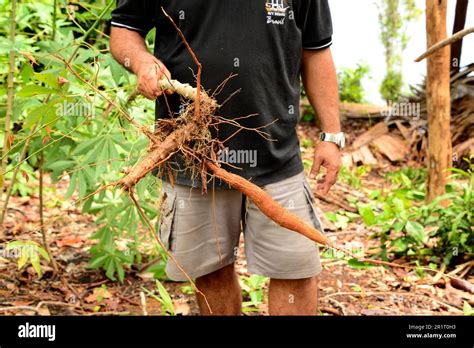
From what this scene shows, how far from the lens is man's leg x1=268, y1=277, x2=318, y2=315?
6.44ft

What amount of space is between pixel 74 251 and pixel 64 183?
1.38 metres

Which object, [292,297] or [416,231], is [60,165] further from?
[416,231]

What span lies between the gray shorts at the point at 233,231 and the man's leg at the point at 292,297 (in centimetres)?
5

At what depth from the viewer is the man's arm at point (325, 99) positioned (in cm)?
199

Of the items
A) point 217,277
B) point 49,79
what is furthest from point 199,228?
point 49,79

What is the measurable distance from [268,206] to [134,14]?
684mm

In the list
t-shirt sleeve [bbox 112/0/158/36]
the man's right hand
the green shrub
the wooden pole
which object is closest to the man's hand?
the man's right hand

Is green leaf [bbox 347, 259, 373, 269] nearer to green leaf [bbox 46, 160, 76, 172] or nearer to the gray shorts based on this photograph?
the gray shorts

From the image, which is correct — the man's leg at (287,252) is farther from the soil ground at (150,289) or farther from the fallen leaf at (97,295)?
the fallen leaf at (97,295)

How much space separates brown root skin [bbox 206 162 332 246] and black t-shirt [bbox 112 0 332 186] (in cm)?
8

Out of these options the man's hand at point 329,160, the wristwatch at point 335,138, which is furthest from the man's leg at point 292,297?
the wristwatch at point 335,138

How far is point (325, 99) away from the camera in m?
2.00
